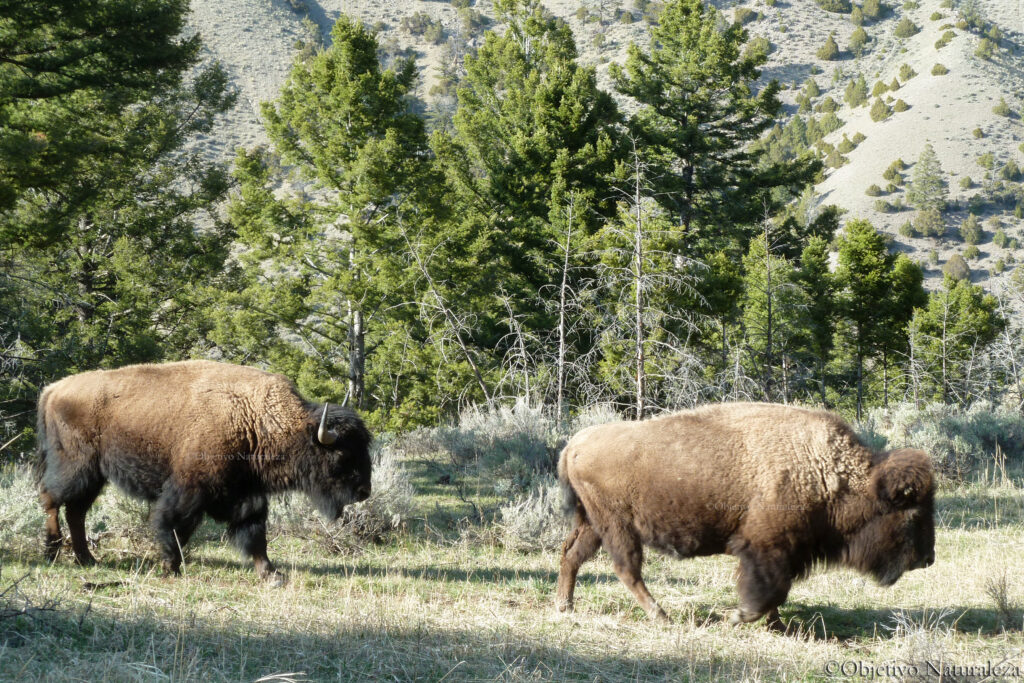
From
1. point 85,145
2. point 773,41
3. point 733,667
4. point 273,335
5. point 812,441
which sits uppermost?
point 773,41

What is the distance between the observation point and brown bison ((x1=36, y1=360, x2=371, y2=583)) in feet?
22.4

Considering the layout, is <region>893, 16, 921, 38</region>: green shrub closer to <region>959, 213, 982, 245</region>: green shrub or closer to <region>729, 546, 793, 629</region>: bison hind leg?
<region>959, 213, 982, 245</region>: green shrub

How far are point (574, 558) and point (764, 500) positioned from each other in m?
1.48

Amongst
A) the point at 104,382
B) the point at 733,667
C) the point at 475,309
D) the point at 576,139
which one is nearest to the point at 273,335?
the point at 475,309

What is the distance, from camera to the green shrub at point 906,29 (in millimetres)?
122250

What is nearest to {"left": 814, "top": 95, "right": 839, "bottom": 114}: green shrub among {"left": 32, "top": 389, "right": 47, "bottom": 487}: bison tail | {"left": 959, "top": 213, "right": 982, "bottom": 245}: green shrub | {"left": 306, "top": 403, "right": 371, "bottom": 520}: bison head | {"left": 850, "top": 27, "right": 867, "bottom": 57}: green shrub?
{"left": 850, "top": 27, "right": 867, "bottom": 57}: green shrub

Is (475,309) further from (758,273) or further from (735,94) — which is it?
(735,94)

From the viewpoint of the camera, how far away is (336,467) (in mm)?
7129

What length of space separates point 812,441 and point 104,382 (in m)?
6.03

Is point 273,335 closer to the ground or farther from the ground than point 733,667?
closer to the ground

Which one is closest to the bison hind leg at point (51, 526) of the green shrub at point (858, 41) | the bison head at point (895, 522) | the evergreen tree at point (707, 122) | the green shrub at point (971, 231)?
the bison head at point (895, 522)

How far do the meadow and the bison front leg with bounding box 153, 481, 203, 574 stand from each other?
30 cm

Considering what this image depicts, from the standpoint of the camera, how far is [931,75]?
10538 centimetres

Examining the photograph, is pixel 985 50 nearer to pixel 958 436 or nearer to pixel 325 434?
pixel 958 436
